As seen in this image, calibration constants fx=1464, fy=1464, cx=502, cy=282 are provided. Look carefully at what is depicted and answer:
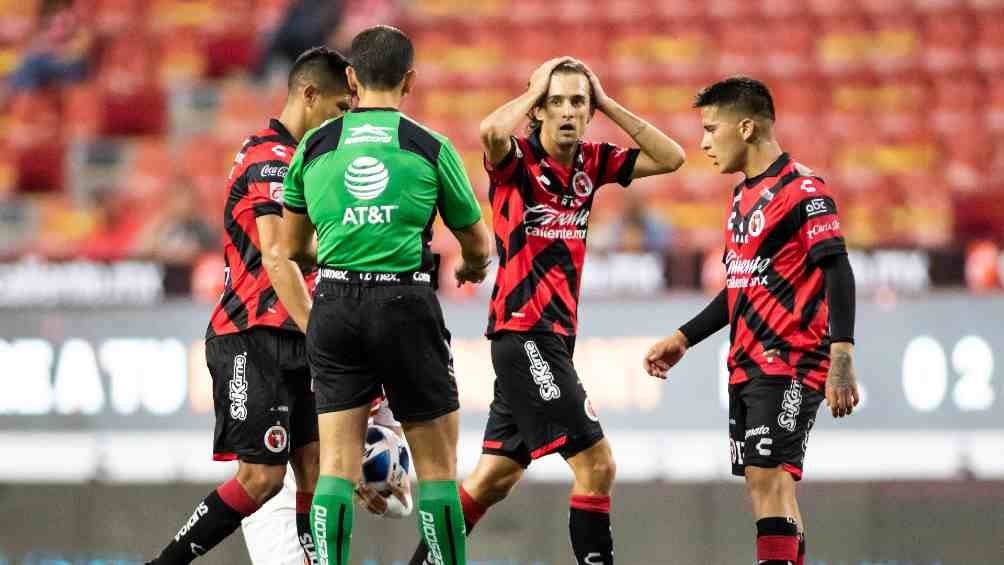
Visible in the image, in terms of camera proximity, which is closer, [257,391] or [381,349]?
[381,349]

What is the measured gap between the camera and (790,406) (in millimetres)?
5207

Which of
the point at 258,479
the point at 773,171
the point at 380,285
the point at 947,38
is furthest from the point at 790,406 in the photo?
the point at 947,38

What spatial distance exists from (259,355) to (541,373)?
1.06 meters

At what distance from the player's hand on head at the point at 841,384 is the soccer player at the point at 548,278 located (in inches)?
32.2

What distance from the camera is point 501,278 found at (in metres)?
5.45

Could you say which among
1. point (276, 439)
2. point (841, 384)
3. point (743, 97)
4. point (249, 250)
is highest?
point (743, 97)

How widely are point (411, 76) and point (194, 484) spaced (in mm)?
3397

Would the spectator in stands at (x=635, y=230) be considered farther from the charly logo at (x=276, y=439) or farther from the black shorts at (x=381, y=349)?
the black shorts at (x=381, y=349)

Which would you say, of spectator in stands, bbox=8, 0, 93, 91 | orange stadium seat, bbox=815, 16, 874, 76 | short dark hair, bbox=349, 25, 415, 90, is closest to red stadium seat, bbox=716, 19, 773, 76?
orange stadium seat, bbox=815, 16, 874, 76

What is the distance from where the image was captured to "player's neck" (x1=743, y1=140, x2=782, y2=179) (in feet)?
17.9

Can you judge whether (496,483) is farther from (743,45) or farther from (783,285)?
(743,45)

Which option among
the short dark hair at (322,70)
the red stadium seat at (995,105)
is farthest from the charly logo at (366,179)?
the red stadium seat at (995,105)

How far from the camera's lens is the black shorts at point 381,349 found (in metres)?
4.61

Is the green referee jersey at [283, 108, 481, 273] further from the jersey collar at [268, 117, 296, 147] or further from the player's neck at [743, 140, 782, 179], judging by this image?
the player's neck at [743, 140, 782, 179]
